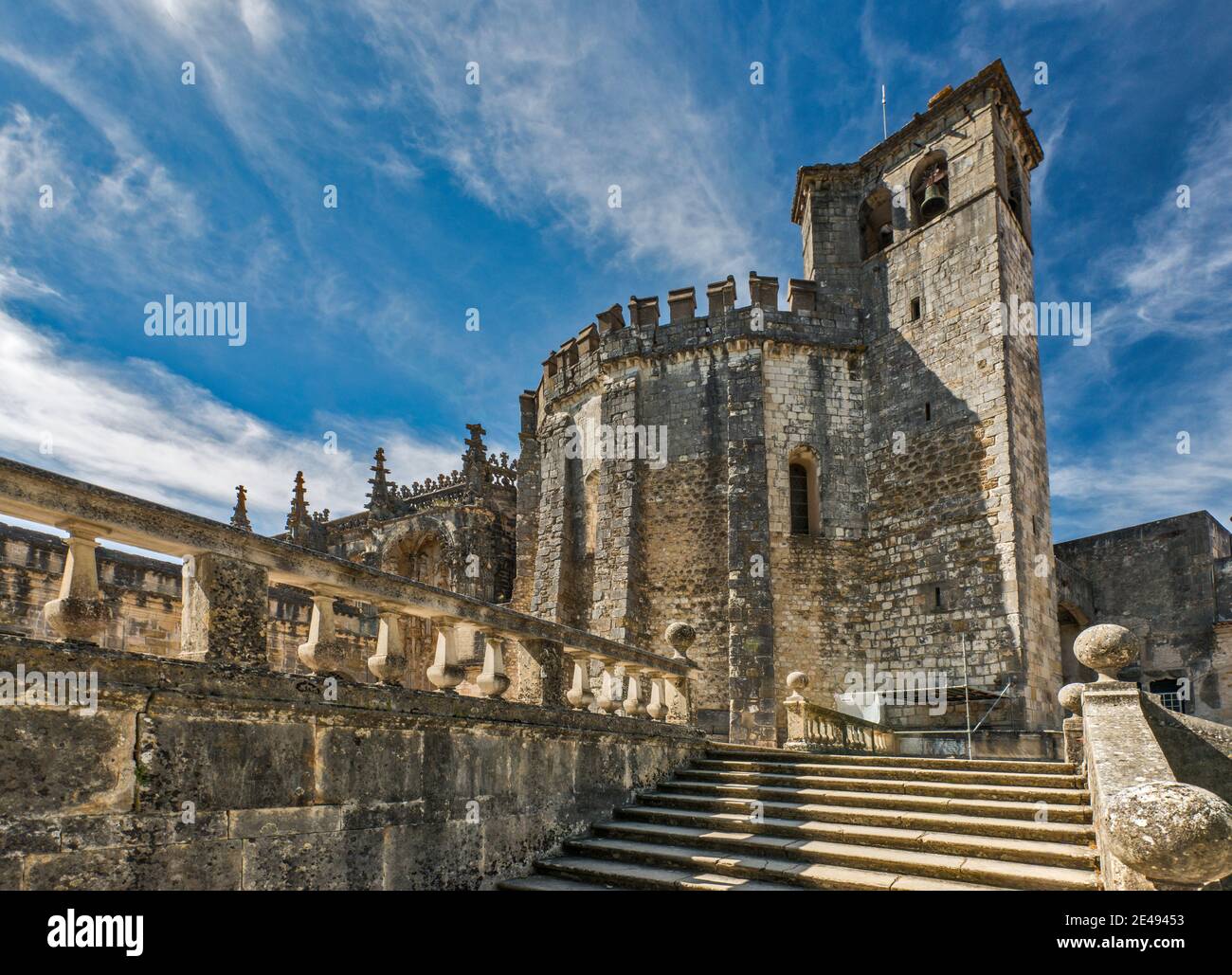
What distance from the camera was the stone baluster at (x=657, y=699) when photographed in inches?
360

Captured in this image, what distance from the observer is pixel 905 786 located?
7.17m

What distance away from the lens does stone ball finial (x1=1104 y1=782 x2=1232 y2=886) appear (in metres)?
3.34

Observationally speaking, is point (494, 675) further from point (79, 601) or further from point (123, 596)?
point (123, 596)

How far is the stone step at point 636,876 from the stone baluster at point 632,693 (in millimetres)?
2101

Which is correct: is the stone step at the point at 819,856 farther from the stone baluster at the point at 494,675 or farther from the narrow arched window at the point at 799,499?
the narrow arched window at the point at 799,499

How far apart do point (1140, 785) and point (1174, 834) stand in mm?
295

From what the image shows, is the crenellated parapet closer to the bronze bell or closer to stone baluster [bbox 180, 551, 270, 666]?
the bronze bell

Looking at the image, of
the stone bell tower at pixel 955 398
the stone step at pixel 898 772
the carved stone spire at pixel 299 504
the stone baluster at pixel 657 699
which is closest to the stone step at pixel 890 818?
the stone step at pixel 898 772

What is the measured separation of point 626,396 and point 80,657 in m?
15.7

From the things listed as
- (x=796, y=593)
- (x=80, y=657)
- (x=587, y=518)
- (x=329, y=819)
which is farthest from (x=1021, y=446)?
(x=80, y=657)

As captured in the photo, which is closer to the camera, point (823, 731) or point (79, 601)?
point (79, 601)

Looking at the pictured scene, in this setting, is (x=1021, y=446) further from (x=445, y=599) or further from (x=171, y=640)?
(x=171, y=640)

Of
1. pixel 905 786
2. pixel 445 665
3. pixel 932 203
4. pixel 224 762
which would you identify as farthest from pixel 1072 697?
pixel 932 203

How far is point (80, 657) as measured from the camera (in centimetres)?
365
